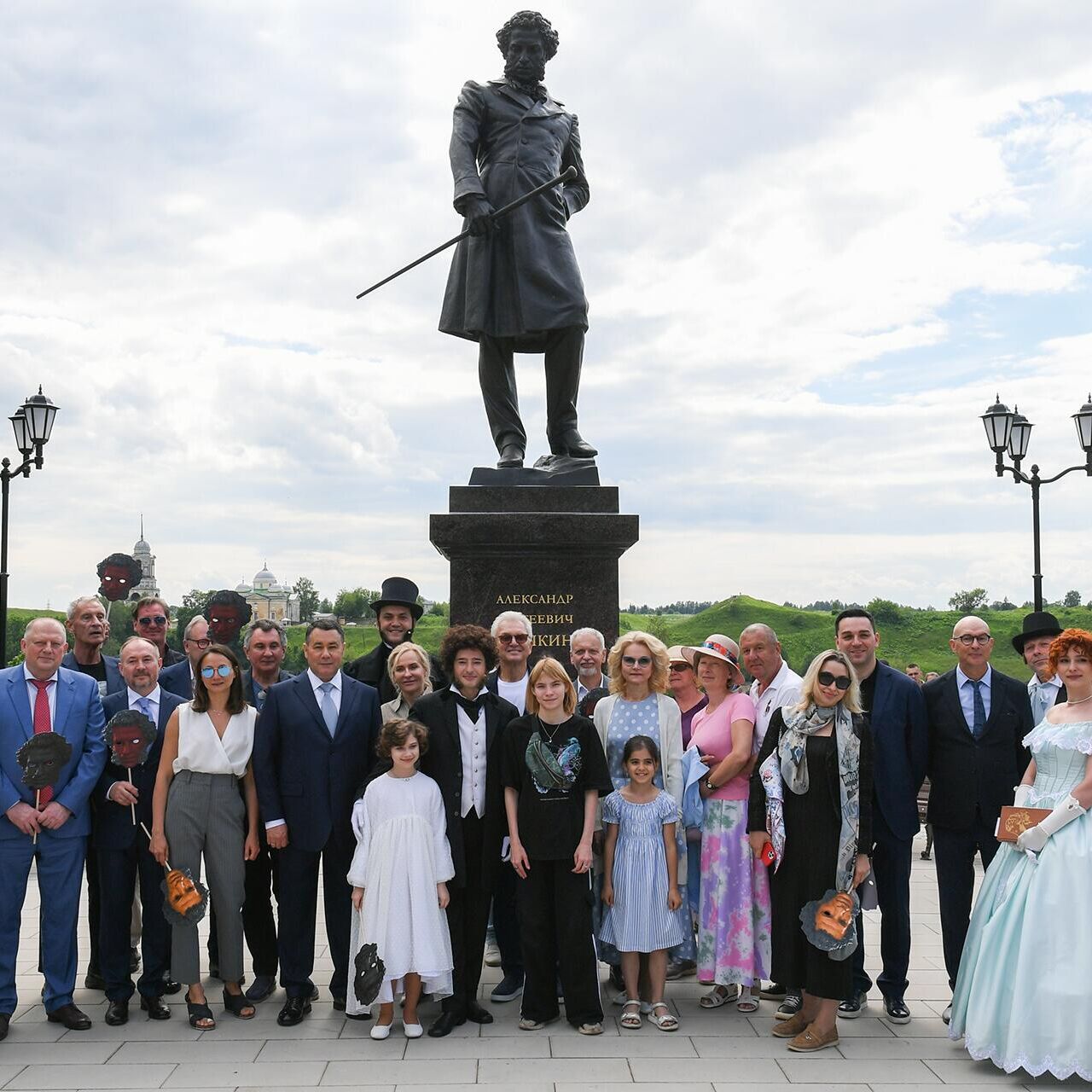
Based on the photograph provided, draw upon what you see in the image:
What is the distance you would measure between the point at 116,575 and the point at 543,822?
5.38 metres

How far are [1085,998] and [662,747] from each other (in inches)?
77.2

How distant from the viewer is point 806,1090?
4.27m

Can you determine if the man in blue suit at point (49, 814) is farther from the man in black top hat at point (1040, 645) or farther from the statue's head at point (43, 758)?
the man in black top hat at point (1040, 645)

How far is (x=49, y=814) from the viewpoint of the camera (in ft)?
16.8

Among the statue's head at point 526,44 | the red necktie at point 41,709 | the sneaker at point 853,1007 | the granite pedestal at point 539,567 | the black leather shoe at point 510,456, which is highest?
the statue's head at point 526,44

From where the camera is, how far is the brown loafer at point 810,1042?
4.73 metres

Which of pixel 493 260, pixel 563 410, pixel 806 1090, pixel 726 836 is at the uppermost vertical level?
pixel 493 260

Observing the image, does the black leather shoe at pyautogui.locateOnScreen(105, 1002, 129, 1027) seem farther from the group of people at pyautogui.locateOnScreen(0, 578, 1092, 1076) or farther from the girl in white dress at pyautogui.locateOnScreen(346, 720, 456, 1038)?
the girl in white dress at pyautogui.locateOnScreen(346, 720, 456, 1038)

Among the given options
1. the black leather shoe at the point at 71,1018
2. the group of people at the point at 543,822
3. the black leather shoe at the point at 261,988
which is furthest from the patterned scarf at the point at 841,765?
the black leather shoe at the point at 71,1018

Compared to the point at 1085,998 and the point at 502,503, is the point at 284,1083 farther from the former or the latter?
the point at 502,503

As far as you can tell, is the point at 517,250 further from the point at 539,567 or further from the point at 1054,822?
the point at 1054,822

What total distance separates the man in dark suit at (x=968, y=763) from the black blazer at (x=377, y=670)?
8.33 feet

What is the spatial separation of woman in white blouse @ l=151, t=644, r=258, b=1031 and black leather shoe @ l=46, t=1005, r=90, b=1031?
0.44 m

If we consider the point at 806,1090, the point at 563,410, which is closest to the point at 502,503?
the point at 563,410
